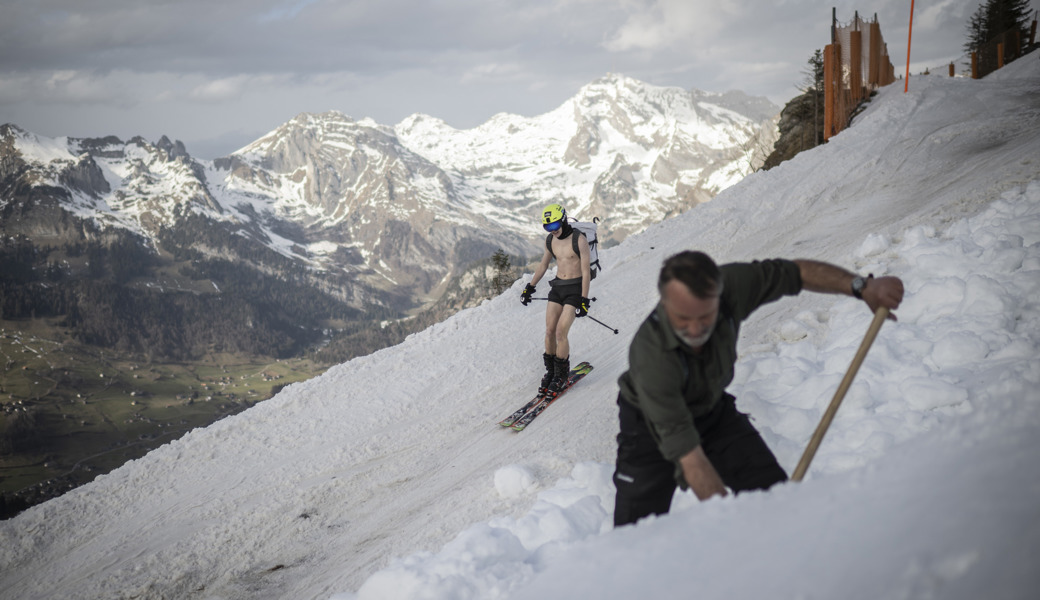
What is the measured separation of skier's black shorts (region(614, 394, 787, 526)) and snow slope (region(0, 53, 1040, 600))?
0.33 meters

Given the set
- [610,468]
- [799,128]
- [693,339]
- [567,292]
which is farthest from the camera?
[799,128]

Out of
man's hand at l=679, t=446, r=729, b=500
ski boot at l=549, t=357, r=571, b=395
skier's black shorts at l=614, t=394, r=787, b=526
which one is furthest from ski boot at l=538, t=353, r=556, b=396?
man's hand at l=679, t=446, r=729, b=500

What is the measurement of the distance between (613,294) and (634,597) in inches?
458

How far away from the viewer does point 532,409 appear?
8.98 meters

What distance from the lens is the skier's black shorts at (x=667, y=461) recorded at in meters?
3.65

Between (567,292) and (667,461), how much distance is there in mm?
5317

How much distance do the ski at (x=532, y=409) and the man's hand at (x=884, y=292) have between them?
5.60 m

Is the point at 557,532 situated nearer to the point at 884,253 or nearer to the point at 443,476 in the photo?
the point at 443,476

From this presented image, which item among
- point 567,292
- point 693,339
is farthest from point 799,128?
point 693,339

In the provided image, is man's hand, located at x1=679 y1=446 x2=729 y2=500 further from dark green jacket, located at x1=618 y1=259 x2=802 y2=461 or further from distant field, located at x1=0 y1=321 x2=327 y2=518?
distant field, located at x1=0 y1=321 x2=327 y2=518

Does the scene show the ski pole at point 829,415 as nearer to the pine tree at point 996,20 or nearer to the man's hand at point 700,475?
the man's hand at point 700,475

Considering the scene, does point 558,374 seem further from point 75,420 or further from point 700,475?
point 75,420

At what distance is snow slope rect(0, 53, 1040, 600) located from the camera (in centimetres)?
262

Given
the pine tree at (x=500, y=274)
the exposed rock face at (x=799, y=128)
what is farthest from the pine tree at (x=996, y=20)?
the pine tree at (x=500, y=274)
